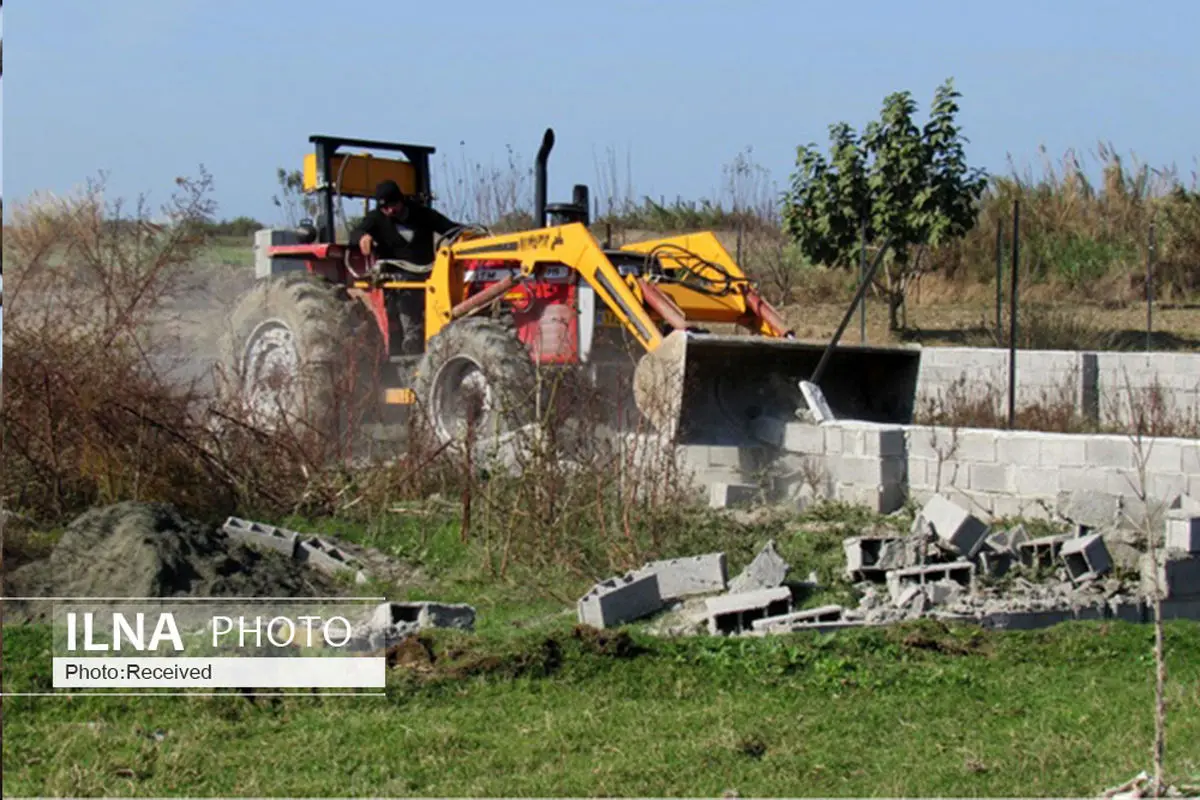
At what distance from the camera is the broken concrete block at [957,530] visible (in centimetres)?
882

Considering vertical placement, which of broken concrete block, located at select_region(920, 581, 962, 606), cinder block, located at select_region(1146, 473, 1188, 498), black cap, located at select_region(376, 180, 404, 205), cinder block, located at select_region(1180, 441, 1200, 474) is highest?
black cap, located at select_region(376, 180, 404, 205)

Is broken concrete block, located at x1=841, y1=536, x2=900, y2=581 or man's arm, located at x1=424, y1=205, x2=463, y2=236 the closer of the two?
broken concrete block, located at x1=841, y1=536, x2=900, y2=581

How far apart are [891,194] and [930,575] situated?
1271cm

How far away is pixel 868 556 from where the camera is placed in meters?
8.95

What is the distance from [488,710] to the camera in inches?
242

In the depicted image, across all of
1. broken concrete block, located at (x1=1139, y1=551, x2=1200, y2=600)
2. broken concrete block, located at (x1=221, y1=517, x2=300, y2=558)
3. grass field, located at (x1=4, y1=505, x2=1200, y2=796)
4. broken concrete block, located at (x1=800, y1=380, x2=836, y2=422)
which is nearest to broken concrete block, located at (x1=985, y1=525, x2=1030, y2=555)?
broken concrete block, located at (x1=1139, y1=551, x2=1200, y2=600)

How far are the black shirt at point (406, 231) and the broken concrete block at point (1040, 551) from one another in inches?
288

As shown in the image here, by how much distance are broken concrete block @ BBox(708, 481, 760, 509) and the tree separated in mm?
9843

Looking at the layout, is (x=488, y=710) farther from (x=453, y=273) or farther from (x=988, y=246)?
(x=988, y=246)

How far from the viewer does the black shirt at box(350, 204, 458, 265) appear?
579 inches

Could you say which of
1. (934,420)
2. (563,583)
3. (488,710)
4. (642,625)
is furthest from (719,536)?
(934,420)

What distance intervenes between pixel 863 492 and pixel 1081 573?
2.33m

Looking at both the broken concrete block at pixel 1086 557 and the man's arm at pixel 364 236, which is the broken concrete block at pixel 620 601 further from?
the man's arm at pixel 364 236

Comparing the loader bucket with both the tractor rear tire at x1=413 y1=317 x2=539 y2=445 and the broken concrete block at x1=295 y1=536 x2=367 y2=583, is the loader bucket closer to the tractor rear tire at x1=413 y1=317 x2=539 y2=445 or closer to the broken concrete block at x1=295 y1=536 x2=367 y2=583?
the tractor rear tire at x1=413 y1=317 x2=539 y2=445
